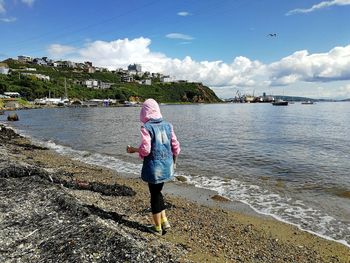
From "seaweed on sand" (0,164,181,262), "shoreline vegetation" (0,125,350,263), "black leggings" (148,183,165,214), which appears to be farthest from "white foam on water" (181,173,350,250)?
"seaweed on sand" (0,164,181,262)

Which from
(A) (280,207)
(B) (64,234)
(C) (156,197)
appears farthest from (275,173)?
Answer: (B) (64,234)

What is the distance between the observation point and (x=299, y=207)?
14.3 metres

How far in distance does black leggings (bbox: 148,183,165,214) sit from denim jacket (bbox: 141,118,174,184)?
276 mm

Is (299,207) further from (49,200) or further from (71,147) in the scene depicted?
(71,147)

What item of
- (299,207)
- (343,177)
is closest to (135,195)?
(299,207)

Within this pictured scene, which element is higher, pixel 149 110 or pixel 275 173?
pixel 149 110

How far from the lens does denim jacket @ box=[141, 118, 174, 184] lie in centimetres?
790

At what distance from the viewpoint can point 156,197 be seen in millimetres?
8359

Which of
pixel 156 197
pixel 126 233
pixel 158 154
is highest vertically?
pixel 158 154

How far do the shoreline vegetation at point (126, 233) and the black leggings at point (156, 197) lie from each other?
72cm

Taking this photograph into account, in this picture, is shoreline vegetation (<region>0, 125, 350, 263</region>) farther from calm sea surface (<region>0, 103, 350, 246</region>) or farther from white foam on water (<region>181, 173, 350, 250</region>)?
calm sea surface (<region>0, 103, 350, 246</region>)

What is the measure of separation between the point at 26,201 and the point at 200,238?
538 cm

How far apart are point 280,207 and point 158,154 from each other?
27.5 ft

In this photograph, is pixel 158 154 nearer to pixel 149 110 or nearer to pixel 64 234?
pixel 149 110
